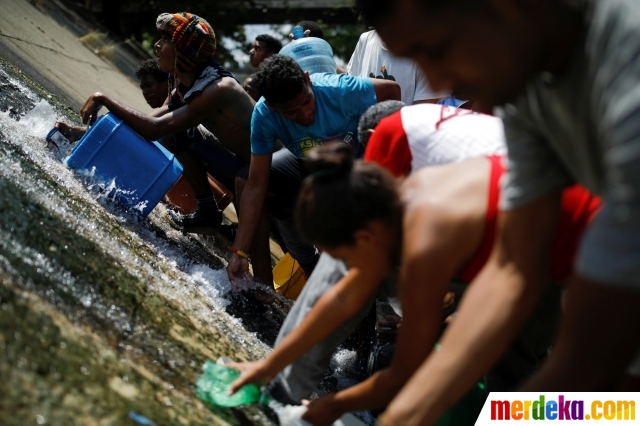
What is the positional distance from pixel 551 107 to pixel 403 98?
329cm

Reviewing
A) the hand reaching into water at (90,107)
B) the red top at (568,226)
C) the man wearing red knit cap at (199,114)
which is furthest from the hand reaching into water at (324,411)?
the hand reaching into water at (90,107)

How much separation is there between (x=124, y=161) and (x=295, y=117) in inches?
38.9

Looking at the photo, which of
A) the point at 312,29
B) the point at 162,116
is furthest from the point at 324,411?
the point at 312,29

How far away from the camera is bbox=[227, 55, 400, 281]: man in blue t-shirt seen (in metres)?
3.78

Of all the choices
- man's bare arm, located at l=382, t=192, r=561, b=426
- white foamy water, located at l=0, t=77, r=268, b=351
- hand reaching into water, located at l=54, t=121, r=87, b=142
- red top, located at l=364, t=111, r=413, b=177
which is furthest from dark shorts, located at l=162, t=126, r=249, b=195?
man's bare arm, located at l=382, t=192, r=561, b=426

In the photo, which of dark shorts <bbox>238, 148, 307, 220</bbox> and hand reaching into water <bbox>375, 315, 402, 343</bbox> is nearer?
hand reaching into water <bbox>375, 315, 402, 343</bbox>

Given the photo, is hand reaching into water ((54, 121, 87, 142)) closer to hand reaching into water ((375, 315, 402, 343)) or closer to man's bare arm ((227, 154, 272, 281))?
man's bare arm ((227, 154, 272, 281))

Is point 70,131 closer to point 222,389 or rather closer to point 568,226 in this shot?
point 222,389

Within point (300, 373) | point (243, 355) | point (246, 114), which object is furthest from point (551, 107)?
point (246, 114)

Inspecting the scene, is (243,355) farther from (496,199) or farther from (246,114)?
(246,114)

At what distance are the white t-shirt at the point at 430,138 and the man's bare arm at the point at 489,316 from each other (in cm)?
72

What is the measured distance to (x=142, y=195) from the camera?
4125 mm

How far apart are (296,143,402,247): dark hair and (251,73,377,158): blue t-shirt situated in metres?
1.75

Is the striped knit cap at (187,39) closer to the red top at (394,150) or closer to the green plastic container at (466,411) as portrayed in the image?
the red top at (394,150)
